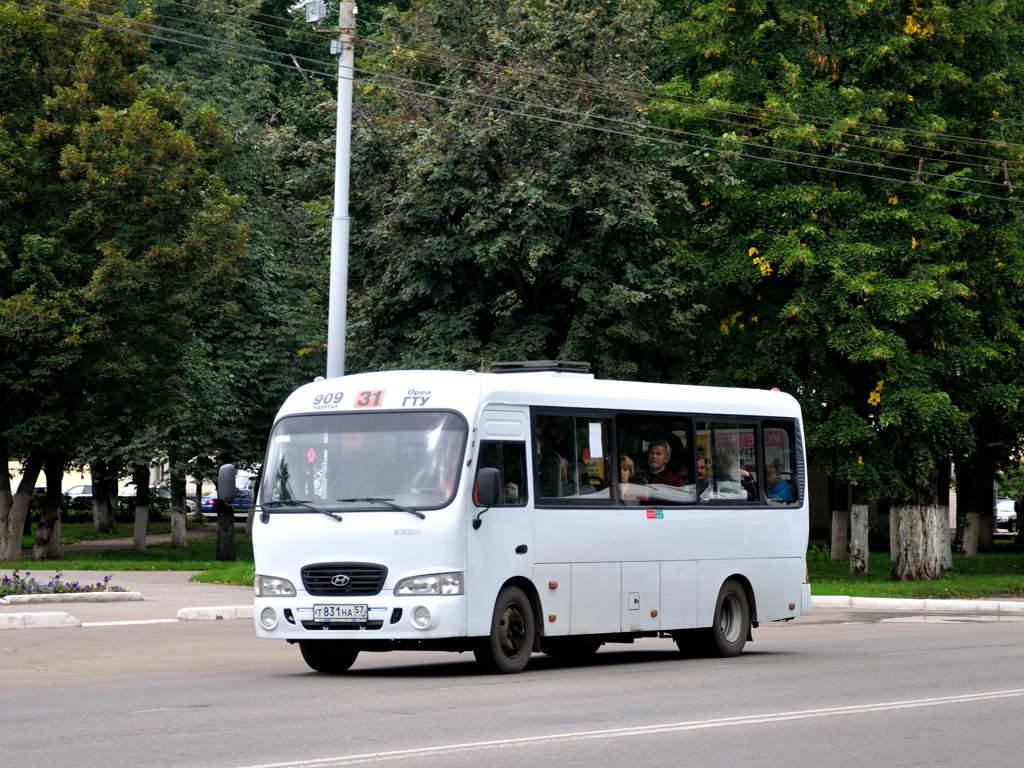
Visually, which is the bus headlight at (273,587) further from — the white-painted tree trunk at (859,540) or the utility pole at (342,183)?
the white-painted tree trunk at (859,540)

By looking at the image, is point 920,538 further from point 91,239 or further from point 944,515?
point 91,239

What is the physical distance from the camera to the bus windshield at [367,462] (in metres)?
14.8

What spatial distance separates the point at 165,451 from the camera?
44.6m

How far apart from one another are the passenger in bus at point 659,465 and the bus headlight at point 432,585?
3.44 m

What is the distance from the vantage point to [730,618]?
18.3 meters

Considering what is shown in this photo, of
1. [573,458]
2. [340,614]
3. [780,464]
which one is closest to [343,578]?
[340,614]

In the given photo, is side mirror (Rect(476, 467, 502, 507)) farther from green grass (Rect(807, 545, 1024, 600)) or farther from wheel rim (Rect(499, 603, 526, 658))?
green grass (Rect(807, 545, 1024, 600))

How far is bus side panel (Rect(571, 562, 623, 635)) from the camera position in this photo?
627 inches

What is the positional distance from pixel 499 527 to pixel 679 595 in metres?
3.13

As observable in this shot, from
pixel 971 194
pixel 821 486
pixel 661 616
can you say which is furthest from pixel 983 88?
pixel 821 486

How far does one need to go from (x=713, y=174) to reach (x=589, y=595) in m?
17.9

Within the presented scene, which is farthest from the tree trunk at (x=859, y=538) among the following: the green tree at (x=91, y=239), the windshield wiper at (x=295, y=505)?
the windshield wiper at (x=295, y=505)

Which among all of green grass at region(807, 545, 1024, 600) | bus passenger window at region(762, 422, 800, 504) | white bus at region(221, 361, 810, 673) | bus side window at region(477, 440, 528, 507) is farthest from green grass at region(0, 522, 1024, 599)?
bus side window at region(477, 440, 528, 507)

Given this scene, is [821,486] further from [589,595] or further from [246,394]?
[589,595]
